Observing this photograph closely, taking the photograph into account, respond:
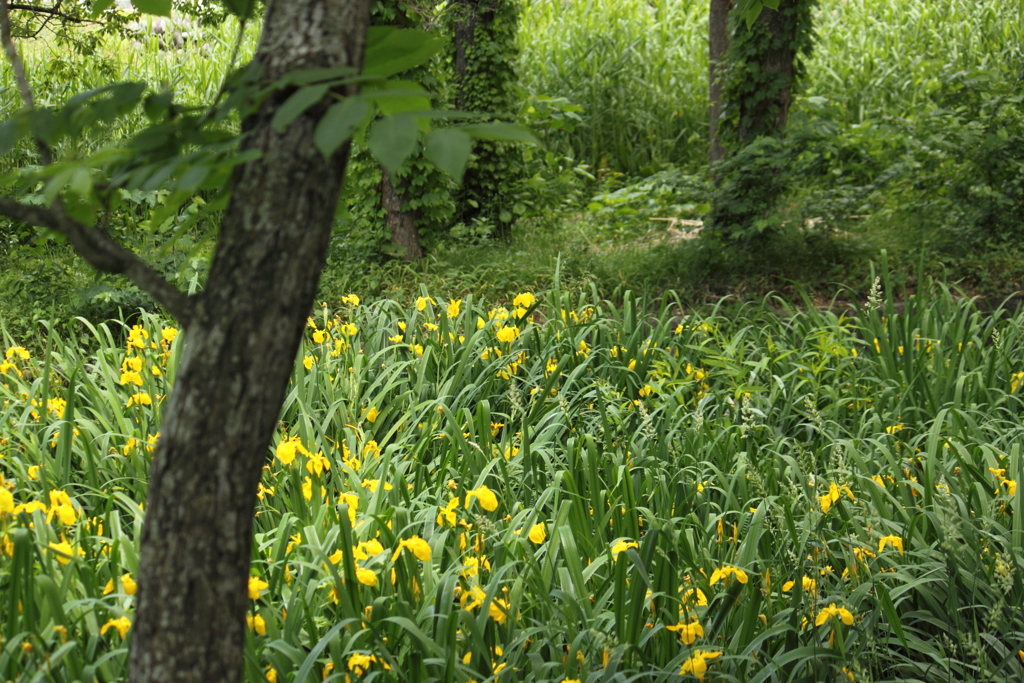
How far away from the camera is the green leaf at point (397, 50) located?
107 cm

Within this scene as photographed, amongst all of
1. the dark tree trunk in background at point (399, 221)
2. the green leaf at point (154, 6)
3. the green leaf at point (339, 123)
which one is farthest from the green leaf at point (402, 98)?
the dark tree trunk in background at point (399, 221)

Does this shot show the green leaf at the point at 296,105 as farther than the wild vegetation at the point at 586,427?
No

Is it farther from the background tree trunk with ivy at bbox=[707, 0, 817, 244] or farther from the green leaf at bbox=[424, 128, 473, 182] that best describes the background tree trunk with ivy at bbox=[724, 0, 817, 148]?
the green leaf at bbox=[424, 128, 473, 182]

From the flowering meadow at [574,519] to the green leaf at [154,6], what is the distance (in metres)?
1.07

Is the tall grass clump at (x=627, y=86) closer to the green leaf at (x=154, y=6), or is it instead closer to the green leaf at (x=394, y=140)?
the green leaf at (x=154, y=6)

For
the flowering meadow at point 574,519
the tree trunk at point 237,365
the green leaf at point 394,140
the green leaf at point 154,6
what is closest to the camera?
the green leaf at point 394,140

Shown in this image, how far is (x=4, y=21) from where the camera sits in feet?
3.63

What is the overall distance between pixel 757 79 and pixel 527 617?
4.10 meters

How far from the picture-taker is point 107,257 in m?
1.02

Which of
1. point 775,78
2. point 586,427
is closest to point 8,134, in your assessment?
point 586,427

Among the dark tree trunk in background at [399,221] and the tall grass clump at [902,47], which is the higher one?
the tall grass clump at [902,47]

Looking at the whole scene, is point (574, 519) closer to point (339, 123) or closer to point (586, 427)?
point (586, 427)

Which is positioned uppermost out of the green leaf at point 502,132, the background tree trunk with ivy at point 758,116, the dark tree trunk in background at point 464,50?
the dark tree trunk in background at point 464,50

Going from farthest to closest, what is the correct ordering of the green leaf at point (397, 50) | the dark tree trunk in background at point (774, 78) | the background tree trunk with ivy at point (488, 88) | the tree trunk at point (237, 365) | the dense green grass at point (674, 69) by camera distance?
the dense green grass at point (674, 69) < the background tree trunk with ivy at point (488, 88) < the dark tree trunk in background at point (774, 78) < the green leaf at point (397, 50) < the tree trunk at point (237, 365)
